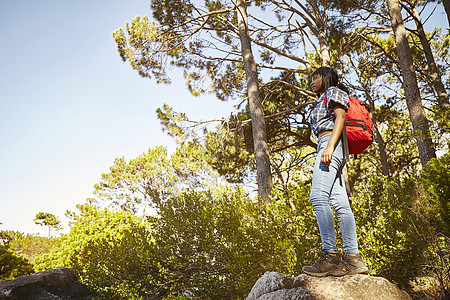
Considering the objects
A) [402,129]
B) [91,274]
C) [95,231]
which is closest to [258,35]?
[402,129]

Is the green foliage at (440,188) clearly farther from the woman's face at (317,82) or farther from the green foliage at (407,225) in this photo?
the woman's face at (317,82)

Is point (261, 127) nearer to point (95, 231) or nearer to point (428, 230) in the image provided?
point (428, 230)

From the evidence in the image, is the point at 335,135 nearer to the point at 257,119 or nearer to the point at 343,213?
the point at 343,213

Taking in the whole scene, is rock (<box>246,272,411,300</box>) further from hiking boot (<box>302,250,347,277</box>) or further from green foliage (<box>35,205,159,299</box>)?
green foliage (<box>35,205,159,299</box>)

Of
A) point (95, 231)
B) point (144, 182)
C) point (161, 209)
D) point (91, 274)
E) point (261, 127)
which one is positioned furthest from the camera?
point (144, 182)

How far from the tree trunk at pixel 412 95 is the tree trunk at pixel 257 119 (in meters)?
3.10

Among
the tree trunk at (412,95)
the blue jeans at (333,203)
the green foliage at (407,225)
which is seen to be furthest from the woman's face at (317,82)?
the tree trunk at (412,95)

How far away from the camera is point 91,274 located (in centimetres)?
578

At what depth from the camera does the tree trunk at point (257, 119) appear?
22.6ft

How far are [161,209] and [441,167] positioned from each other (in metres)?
4.05

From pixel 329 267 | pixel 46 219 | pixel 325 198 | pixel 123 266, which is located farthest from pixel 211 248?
pixel 46 219

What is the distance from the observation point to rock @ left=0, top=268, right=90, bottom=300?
5.88 meters

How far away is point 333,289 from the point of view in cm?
226

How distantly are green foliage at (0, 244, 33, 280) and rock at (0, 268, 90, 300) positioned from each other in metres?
1.99
